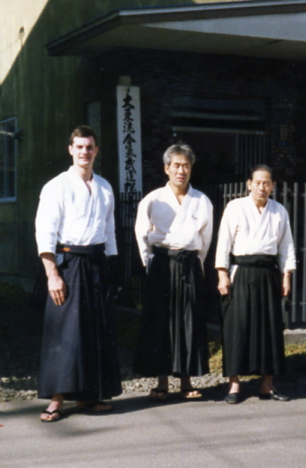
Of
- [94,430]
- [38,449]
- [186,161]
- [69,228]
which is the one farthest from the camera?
[186,161]

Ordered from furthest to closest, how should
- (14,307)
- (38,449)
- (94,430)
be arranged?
(14,307), (94,430), (38,449)

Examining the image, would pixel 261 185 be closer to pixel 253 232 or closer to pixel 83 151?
pixel 253 232

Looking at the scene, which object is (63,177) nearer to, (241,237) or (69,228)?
(69,228)

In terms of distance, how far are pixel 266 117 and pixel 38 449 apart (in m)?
8.28

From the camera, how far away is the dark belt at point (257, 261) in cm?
565

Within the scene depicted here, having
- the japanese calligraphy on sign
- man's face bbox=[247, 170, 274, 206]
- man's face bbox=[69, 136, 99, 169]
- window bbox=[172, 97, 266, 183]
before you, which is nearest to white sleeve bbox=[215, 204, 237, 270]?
man's face bbox=[247, 170, 274, 206]

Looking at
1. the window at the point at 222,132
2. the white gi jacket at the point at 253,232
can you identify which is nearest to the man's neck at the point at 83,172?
the white gi jacket at the point at 253,232

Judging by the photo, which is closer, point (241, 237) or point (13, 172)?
point (241, 237)

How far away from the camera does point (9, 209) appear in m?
15.0

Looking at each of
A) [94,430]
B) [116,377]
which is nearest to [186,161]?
[116,377]

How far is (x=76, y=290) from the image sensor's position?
5227mm

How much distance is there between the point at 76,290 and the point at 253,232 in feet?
4.88

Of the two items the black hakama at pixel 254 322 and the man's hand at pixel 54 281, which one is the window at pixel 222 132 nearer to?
the black hakama at pixel 254 322

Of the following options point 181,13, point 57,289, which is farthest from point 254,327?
point 181,13
